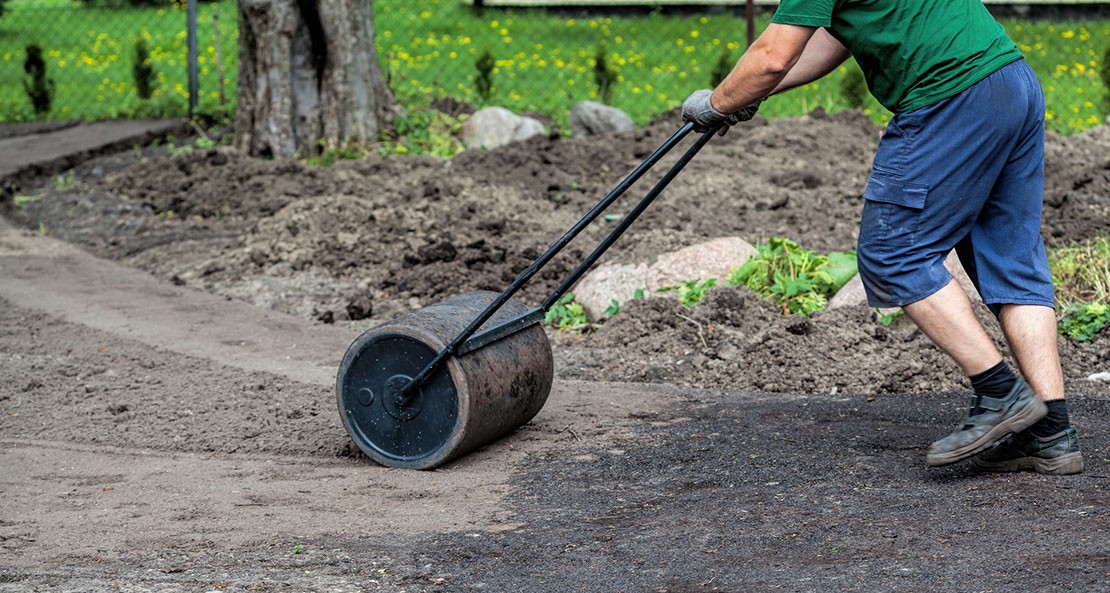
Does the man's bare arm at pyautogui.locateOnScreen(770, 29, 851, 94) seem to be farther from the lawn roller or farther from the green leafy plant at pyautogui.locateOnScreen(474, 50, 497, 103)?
the green leafy plant at pyautogui.locateOnScreen(474, 50, 497, 103)

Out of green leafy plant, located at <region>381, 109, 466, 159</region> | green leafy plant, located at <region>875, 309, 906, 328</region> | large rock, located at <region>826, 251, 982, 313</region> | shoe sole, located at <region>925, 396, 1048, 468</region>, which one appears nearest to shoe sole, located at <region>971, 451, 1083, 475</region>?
shoe sole, located at <region>925, 396, 1048, 468</region>

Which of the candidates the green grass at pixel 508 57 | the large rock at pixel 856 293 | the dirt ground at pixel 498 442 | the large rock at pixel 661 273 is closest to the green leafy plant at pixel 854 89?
the green grass at pixel 508 57

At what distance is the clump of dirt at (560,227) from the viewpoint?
5469 millimetres

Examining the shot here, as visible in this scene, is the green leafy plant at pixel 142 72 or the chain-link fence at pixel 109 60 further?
the chain-link fence at pixel 109 60

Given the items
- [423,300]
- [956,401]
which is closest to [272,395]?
[423,300]

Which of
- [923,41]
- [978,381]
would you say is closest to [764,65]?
[923,41]

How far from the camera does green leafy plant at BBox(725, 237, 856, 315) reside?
19.6 ft

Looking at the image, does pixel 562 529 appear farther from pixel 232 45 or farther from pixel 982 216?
pixel 232 45

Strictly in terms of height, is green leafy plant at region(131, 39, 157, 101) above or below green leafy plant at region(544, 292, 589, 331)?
above

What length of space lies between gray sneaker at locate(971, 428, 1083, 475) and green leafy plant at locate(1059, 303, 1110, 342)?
6.28ft

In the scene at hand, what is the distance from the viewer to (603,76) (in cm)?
1323

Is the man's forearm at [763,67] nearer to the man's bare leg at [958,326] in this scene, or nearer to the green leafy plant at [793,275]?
the man's bare leg at [958,326]

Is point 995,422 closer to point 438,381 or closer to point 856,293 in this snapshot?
point 438,381

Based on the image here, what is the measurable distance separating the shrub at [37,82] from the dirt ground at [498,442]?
16.0 feet
